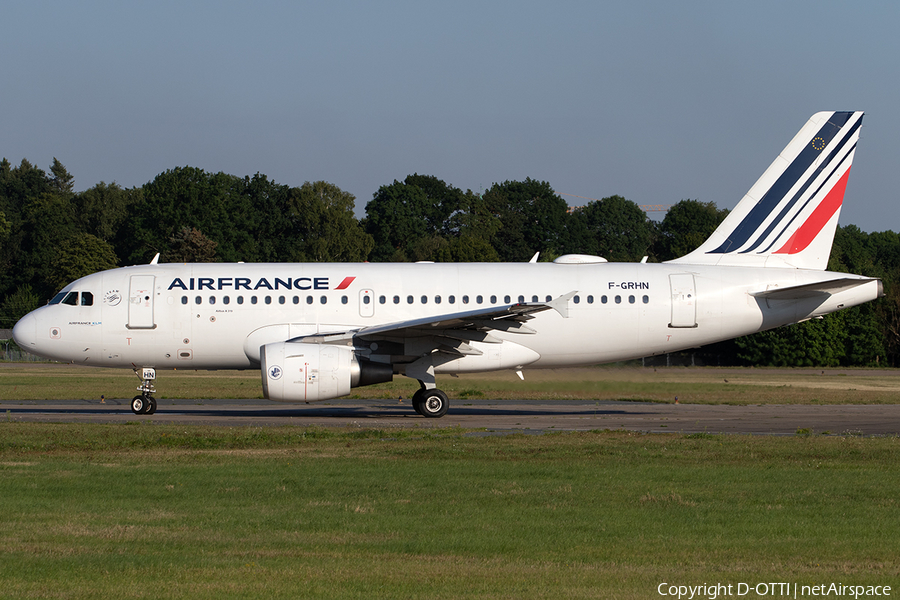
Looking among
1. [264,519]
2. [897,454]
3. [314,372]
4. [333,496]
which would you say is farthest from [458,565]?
[314,372]

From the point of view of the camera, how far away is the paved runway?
819 inches

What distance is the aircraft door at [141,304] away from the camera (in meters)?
23.8

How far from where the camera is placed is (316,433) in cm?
1844

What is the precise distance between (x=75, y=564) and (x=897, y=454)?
41.6 ft

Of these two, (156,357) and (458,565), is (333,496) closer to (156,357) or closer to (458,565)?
(458,565)

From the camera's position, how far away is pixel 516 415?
24.2 metres

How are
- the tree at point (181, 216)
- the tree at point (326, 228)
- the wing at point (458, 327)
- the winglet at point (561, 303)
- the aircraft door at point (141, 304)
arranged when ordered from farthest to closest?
the tree at point (326, 228) < the tree at point (181, 216) < the aircraft door at point (141, 304) < the winglet at point (561, 303) < the wing at point (458, 327)

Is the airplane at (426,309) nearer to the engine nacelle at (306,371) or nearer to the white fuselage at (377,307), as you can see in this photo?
the white fuselage at (377,307)

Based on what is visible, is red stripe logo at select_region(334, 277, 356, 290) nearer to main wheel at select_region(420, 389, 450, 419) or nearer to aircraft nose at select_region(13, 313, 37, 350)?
main wheel at select_region(420, 389, 450, 419)

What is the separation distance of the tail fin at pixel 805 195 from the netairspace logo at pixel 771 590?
59.9 ft

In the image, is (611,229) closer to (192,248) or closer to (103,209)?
(192,248)

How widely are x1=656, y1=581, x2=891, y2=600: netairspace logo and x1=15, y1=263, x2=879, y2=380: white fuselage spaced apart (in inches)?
630

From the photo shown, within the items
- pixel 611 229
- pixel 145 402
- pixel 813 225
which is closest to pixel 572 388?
pixel 813 225

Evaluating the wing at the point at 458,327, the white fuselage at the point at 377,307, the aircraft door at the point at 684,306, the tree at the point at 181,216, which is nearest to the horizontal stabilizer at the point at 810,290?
the white fuselage at the point at 377,307
